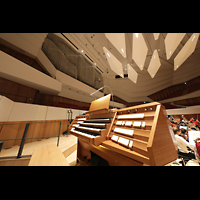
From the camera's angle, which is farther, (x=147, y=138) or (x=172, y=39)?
(x=172, y=39)

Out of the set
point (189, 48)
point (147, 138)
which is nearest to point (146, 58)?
point (189, 48)

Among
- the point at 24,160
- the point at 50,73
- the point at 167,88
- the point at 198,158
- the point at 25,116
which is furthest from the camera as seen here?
the point at 167,88

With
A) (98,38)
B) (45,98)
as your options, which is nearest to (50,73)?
(45,98)

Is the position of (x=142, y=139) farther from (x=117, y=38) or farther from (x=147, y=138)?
(x=117, y=38)

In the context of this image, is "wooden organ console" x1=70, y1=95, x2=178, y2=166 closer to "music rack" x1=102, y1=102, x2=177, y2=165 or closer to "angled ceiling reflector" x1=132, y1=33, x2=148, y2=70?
"music rack" x1=102, y1=102, x2=177, y2=165

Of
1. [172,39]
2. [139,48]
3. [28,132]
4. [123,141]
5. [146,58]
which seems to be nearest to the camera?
[123,141]

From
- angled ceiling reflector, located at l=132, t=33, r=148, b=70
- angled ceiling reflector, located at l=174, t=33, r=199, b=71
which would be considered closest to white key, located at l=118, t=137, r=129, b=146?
angled ceiling reflector, located at l=132, t=33, r=148, b=70

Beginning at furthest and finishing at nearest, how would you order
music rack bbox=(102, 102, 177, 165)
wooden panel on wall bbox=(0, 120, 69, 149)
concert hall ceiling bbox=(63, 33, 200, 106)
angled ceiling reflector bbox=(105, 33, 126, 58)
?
concert hall ceiling bbox=(63, 33, 200, 106)
angled ceiling reflector bbox=(105, 33, 126, 58)
wooden panel on wall bbox=(0, 120, 69, 149)
music rack bbox=(102, 102, 177, 165)

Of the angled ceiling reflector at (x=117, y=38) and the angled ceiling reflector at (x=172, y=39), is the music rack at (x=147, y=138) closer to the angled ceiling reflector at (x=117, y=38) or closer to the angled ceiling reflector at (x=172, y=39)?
the angled ceiling reflector at (x=117, y=38)

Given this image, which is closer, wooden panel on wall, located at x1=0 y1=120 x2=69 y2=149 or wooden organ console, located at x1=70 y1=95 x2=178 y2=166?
wooden organ console, located at x1=70 y1=95 x2=178 y2=166
